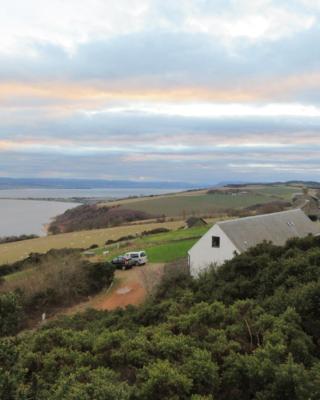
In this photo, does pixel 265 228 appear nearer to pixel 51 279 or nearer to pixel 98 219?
pixel 51 279

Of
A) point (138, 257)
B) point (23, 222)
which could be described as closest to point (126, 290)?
point (138, 257)

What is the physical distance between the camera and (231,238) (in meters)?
28.5

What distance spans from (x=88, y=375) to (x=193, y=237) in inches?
1431

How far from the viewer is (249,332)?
1029 centimetres

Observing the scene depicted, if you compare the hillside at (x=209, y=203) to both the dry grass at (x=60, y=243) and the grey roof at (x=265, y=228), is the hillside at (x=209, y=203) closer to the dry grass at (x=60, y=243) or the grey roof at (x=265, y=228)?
the dry grass at (x=60, y=243)

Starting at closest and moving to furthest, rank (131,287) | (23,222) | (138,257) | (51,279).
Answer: (51,279), (131,287), (138,257), (23,222)

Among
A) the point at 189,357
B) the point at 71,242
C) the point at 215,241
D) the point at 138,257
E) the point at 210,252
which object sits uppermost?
the point at 189,357

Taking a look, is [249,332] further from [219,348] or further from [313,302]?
[313,302]

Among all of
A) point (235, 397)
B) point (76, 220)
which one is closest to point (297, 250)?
point (235, 397)

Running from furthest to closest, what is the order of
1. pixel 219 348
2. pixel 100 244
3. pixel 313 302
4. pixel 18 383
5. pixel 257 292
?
pixel 100 244
pixel 257 292
pixel 313 302
pixel 219 348
pixel 18 383

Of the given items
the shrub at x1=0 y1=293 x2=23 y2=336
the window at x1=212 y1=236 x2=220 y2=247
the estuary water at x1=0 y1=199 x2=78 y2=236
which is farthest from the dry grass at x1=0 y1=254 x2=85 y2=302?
the estuary water at x1=0 y1=199 x2=78 y2=236

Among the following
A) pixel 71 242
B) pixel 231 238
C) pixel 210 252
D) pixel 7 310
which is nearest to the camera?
pixel 7 310

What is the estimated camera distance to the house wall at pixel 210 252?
2833 cm

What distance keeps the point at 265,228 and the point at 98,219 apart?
184 feet
